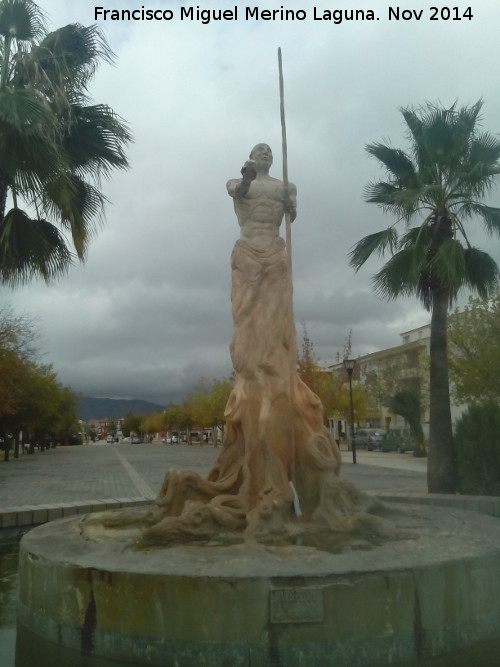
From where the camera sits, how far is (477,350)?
23.2 meters

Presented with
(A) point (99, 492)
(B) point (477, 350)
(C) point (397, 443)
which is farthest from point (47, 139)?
(C) point (397, 443)

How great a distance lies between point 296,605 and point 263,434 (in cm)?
261

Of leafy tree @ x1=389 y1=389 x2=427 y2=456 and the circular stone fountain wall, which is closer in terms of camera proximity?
the circular stone fountain wall

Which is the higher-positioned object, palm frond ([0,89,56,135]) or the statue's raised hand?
palm frond ([0,89,56,135])

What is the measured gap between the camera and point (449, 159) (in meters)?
12.9

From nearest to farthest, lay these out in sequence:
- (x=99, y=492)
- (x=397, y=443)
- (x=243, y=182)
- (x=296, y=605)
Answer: (x=296, y=605) → (x=243, y=182) → (x=99, y=492) → (x=397, y=443)

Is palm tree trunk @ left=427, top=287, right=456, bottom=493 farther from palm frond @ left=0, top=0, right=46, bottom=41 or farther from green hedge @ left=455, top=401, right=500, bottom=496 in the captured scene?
palm frond @ left=0, top=0, right=46, bottom=41

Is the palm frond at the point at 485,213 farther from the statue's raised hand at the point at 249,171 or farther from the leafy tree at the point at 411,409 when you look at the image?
the leafy tree at the point at 411,409

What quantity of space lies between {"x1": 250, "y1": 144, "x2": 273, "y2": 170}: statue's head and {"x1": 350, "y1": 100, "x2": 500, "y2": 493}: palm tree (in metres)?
5.20

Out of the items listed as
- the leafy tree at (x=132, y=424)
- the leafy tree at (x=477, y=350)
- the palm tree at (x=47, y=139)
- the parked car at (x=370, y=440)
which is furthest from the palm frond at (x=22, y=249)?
the leafy tree at (x=132, y=424)

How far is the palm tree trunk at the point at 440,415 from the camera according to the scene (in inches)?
Result: 489

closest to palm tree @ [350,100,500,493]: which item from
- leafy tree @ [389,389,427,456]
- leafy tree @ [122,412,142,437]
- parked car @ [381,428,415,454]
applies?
leafy tree @ [389,389,427,456]

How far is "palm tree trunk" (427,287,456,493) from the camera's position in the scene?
12.4 meters

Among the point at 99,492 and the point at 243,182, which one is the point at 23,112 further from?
the point at 99,492
